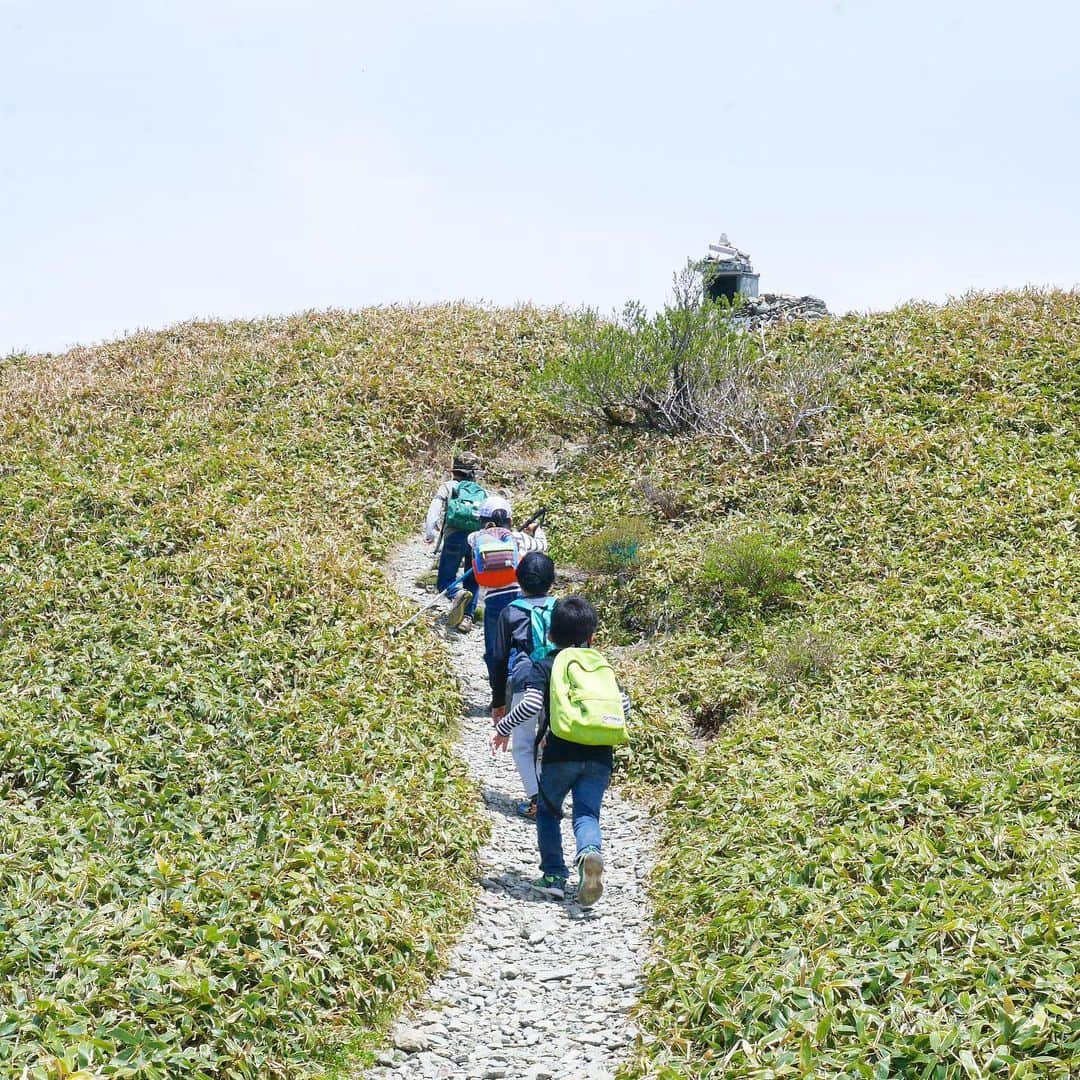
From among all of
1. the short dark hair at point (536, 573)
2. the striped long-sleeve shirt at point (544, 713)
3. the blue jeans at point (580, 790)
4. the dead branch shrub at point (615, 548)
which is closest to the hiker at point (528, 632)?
the short dark hair at point (536, 573)

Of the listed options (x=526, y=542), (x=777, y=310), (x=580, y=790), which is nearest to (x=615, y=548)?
(x=526, y=542)

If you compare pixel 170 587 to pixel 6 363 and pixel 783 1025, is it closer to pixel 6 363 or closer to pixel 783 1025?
pixel 783 1025

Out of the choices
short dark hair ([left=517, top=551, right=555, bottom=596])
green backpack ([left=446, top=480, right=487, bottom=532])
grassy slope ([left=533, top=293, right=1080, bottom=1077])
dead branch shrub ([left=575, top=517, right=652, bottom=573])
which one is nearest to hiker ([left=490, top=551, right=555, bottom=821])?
short dark hair ([left=517, top=551, right=555, bottom=596])

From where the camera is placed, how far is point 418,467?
754 inches

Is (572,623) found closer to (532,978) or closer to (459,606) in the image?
(532,978)

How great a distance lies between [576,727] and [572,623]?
0.77 metres

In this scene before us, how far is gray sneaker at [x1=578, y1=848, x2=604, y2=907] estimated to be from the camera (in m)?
6.64

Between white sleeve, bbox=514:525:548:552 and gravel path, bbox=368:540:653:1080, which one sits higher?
white sleeve, bbox=514:525:548:552

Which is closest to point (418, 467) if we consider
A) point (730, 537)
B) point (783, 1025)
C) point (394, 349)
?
point (394, 349)

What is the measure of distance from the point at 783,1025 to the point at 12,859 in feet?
15.8

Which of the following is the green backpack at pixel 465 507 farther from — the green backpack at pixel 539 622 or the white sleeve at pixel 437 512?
the green backpack at pixel 539 622

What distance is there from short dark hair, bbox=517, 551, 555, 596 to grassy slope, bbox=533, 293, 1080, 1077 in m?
2.24

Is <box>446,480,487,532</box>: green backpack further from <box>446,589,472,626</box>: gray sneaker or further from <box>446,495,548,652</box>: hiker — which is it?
<box>446,495,548,652</box>: hiker

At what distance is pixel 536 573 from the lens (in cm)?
790
